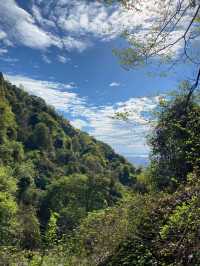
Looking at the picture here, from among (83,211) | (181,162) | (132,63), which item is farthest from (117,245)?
(83,211)

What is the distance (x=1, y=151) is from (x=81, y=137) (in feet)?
199

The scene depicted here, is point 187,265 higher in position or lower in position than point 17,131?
lower

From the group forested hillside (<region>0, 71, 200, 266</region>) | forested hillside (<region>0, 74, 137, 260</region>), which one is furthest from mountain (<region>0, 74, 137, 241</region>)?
forested hillside (<region>0, 71, 200, 266</region>)

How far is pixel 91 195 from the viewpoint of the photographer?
64.2m

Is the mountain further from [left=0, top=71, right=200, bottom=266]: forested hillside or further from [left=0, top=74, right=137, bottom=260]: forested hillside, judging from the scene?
[left=0, top=71, right=200, bottom=266]: forested hillside

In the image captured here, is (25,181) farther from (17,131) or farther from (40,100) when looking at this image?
(40,100)

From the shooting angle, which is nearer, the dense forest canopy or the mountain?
the dense forest canopy

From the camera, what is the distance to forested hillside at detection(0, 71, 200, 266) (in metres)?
12.3

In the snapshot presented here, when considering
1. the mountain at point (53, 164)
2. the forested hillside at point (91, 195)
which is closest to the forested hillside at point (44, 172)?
the mountain at point (53, 164)

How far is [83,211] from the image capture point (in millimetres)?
60219

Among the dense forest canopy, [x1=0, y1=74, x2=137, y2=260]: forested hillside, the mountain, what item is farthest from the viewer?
the mountain

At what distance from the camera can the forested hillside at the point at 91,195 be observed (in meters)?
12.3

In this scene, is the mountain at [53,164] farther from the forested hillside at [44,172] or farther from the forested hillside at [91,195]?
the forested hillside at [91,195]

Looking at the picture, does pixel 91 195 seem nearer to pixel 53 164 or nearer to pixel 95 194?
pixel 95 194
